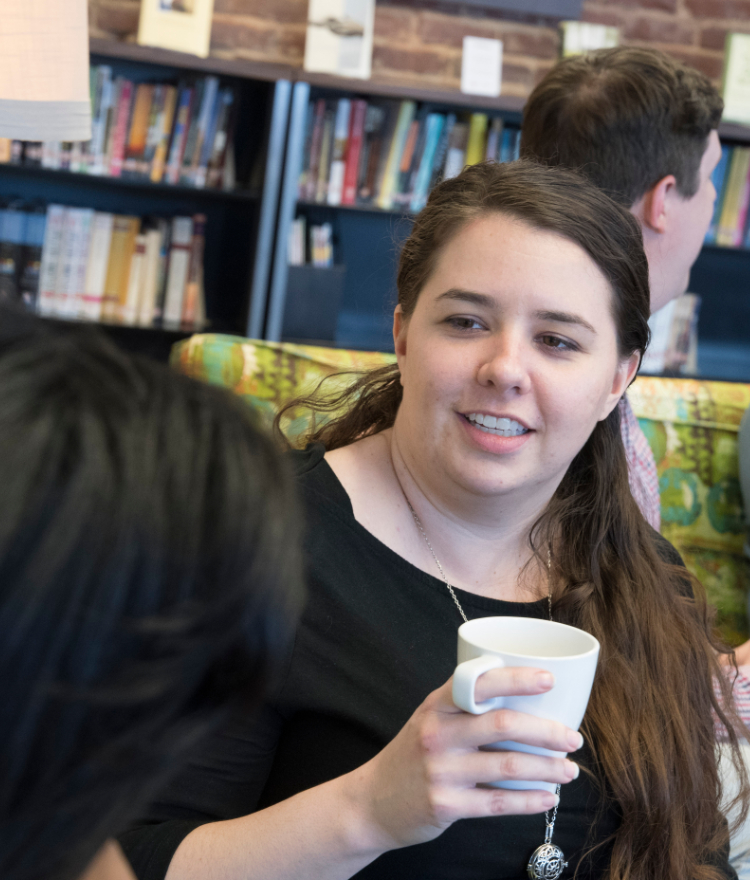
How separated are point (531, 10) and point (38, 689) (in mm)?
3448

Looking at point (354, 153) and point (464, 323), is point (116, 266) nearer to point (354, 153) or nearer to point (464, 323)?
point (354, 153)

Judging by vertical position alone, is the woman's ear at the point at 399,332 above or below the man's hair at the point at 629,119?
below

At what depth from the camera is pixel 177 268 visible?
3014mm

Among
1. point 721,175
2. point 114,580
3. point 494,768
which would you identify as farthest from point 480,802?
point 721,175

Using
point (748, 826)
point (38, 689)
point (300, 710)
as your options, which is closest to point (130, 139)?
point (300, 710)

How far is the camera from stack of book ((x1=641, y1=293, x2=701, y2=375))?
126 inches

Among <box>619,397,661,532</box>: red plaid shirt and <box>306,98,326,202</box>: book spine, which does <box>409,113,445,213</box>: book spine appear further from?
<box>619,397,661,532</box>: red plaid shirt

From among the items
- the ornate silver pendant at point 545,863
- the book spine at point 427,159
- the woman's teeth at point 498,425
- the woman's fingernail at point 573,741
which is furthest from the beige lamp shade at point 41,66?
the book spine at point 427,159

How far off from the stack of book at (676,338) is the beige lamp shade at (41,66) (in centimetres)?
249

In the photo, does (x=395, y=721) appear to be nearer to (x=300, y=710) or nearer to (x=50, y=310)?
(x=300, y=710)

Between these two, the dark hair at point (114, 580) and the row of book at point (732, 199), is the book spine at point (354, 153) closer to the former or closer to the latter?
the row of book at point (732, 199)

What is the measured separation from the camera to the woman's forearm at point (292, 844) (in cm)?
74

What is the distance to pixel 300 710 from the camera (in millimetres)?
975

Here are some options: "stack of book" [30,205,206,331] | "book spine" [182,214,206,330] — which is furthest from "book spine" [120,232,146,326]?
"book spine" [182,214,206,330]
